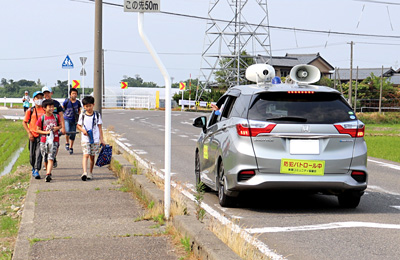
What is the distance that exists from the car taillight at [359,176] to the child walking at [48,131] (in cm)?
550

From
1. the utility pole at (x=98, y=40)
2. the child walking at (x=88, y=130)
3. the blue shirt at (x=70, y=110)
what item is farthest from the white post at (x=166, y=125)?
the utility pole at (x=98, y=40)

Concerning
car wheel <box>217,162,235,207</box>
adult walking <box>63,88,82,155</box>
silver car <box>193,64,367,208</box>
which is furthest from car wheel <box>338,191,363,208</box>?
adult walking <box>63,88,82,155</box>

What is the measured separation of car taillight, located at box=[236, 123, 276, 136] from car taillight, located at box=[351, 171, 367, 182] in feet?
4.04

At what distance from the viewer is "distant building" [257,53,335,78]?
349 ft

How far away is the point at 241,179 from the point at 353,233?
1697 mm

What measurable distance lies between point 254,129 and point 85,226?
243 cm

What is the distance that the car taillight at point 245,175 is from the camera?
8594 millimetres

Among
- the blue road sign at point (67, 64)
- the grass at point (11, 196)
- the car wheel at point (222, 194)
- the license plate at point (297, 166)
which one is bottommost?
the grass at point (11, 196)

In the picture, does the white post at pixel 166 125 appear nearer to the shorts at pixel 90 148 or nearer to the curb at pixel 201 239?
the curb at pixel 201 239

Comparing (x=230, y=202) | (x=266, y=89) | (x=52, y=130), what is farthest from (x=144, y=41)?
(x=52, y=130)

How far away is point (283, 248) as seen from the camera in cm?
675

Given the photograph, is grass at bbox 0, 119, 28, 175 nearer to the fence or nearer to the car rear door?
the car rear door

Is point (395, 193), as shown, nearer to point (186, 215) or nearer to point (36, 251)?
point (186, 215)

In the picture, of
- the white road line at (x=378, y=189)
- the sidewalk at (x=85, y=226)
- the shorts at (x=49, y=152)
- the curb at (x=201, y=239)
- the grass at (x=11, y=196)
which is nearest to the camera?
the curb at (x=201, y=239)
